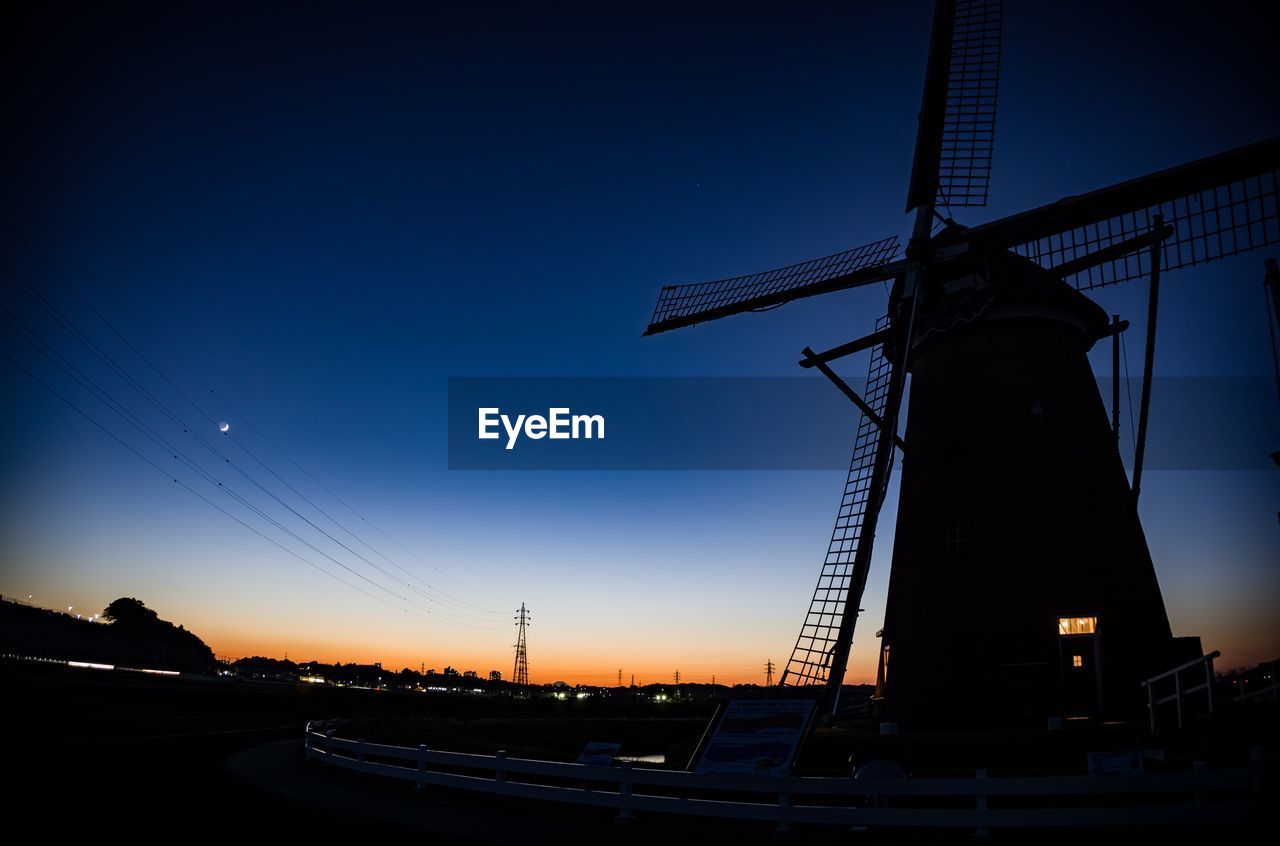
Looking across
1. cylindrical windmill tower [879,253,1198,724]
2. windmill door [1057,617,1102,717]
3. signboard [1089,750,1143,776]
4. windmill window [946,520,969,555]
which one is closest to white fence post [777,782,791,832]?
signboard [1089,750,1143,776]

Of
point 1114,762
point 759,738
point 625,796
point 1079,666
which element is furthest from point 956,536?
point 625,796

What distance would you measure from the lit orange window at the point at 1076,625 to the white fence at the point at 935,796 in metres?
5.43

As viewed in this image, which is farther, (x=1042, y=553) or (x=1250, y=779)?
(x=1042, y=553)

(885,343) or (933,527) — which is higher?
(885,343)

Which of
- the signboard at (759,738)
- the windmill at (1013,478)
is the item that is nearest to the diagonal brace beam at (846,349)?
the windmill at (1013,478)

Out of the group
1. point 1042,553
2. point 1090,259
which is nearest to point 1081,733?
point 1042,553

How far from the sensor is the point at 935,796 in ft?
36.3

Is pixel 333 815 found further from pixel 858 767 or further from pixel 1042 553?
pixel 1042 553

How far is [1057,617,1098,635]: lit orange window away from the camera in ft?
56.9

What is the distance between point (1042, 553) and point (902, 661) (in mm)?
4220

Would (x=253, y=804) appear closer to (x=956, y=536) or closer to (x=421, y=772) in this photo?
(x=421, y=772)

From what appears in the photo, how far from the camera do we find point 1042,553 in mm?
17672

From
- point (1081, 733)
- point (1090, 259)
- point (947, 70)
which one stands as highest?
point (947, 70)

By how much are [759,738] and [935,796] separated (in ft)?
8.31
